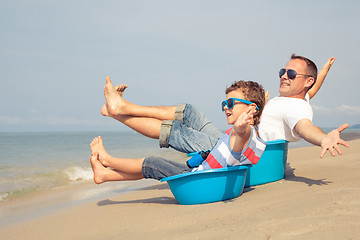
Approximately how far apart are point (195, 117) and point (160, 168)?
2.57 ft

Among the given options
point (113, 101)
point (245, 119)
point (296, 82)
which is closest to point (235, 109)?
point (245, 119)

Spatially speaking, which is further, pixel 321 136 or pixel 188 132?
pixel 188 132

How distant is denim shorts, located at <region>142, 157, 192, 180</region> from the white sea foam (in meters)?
4.53

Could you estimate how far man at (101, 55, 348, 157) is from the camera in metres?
3.55

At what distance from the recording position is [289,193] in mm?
3020

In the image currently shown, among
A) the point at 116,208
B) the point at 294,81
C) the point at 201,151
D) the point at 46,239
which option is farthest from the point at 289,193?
the point at 46,239

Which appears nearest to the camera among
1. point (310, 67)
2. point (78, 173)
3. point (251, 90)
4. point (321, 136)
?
point (321, 136)

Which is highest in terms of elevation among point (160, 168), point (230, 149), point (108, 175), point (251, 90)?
point (251, 90)

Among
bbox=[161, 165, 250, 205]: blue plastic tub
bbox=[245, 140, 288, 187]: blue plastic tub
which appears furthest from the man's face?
bbox=[161, 165, 250, 205]: blue plastic tub

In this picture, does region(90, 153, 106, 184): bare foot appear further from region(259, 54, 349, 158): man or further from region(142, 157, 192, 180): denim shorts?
region(259, 54, 349, 158): man

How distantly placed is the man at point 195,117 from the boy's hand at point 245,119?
Result: 1.01 metres

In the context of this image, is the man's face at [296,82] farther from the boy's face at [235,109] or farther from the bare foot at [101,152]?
the bare foot at [101,152]

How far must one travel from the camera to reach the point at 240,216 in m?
2.48

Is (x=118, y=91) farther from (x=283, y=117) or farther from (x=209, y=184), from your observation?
(x=283, y=117)
